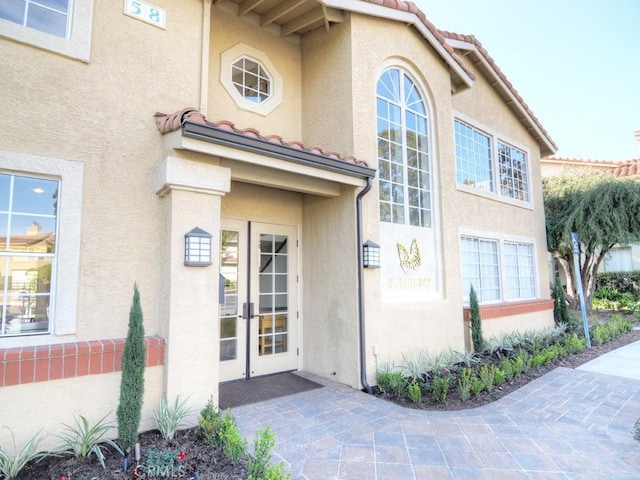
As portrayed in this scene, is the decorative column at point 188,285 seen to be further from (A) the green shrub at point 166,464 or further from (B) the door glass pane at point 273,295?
(B) the door glass pane at point 273,295

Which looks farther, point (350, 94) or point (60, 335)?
point (350, 94)

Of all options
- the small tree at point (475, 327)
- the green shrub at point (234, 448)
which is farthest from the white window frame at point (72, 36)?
the small tree at point (475, 327)

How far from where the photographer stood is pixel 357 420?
565 cm

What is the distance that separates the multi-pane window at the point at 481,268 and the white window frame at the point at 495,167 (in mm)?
1537

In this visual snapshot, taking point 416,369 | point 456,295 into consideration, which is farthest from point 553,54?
point 416,369

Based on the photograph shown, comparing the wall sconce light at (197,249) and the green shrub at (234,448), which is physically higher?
the wall sconce light at (197,249)

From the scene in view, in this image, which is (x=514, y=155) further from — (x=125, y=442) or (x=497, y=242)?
(x=125, y=442)

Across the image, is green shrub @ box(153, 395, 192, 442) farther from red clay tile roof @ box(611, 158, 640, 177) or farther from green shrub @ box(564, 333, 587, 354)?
red clay tile roof @ box(611, 158, 640, 177)

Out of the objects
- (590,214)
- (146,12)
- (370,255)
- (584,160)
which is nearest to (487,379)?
(370,255)

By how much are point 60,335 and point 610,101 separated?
2663 centimetres

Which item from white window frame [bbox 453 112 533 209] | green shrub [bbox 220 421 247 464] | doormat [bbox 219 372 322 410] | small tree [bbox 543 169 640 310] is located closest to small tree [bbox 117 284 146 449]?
green shrub [bbox 220 421 247 464]

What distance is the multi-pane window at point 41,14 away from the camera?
16.0 ft

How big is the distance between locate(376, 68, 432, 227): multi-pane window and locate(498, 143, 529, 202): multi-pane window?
17.1 ft

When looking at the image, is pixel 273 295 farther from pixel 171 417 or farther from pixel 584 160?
pixel 584 160
